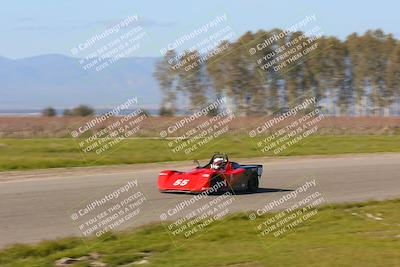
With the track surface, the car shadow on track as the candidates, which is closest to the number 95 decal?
the track surface

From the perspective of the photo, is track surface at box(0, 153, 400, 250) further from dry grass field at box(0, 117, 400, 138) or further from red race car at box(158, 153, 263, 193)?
dry grass field at box(0, 117, 400, 138)

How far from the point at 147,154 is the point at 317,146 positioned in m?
9.63

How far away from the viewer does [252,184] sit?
1900cm

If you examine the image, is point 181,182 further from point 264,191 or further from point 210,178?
point 264,191

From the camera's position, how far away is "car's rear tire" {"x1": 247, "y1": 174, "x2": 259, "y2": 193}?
62.0 ft

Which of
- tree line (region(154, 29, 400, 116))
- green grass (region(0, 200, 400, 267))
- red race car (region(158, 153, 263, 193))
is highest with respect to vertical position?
tree line (region(154, 29, 400, 116))

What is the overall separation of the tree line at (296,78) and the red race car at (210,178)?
164 feet

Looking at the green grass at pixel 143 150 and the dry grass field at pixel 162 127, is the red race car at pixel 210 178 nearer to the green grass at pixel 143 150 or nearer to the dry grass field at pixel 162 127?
the green grass at pixel 143 150

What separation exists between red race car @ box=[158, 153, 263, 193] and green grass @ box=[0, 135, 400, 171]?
27.3 ft

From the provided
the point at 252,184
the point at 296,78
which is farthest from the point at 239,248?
the point at 296,78

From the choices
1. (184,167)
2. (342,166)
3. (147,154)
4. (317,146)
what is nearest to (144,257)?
(184,167)

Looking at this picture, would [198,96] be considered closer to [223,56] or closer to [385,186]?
[223,56]

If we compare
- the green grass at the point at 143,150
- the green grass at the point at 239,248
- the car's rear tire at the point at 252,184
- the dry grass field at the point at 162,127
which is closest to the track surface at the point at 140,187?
the car's rear tire at the point at 252,184

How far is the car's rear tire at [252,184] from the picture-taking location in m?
18.9
